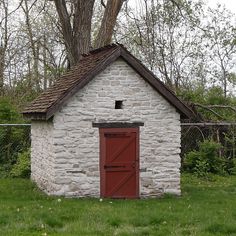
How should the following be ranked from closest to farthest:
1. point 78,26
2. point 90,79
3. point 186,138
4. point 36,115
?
point 90,79, point 36,115, point 78,26, point 186,138

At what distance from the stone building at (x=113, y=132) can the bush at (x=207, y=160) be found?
5199mm

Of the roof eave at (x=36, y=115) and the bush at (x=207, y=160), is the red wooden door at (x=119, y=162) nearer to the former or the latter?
the roof eave at (x=36, y=115)

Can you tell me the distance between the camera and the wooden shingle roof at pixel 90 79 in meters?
14.4

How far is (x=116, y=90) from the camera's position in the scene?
15.0 m

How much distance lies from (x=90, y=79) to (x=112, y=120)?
1.24m

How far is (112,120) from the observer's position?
15039 millimetres

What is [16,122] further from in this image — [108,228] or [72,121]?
[108,228]

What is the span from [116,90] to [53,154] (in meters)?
2.33

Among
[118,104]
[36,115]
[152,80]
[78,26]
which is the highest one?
[78,26]

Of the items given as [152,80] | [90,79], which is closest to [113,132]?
[90,79]

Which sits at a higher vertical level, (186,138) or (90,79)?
(90,79)

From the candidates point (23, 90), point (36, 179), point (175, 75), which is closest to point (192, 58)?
point (175, 75)

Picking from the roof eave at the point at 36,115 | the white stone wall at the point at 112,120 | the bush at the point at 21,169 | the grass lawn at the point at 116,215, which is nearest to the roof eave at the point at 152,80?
the white stone wall at the point at 112,120

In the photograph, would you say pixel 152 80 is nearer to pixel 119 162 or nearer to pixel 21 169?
pixel 119 162
